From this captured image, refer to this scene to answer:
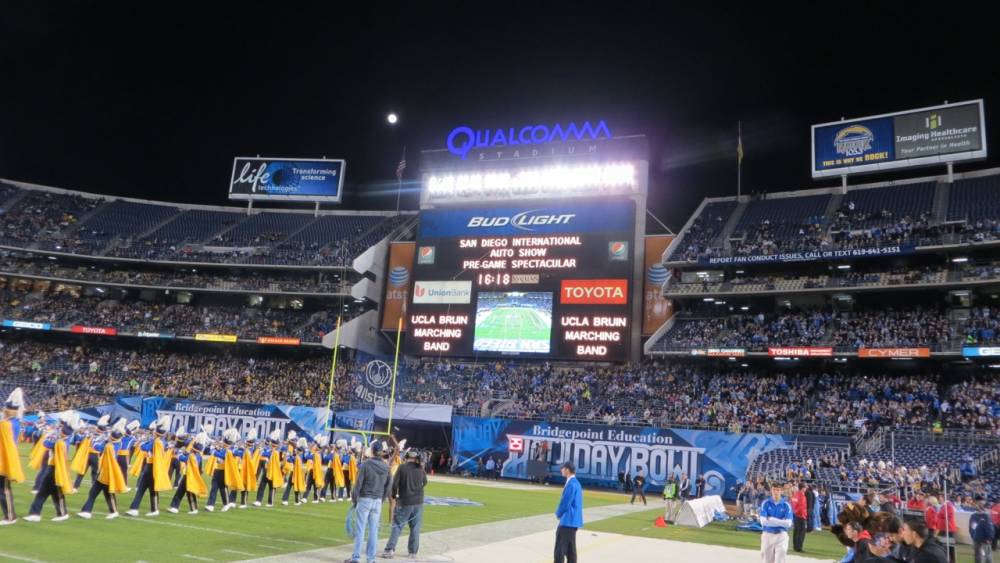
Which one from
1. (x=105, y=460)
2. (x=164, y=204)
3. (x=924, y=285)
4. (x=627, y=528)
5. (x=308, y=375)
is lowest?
(x=627, y=528)

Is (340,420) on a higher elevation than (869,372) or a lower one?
lower

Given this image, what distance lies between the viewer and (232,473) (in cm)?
1800

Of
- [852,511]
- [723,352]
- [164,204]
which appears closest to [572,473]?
[852,511]

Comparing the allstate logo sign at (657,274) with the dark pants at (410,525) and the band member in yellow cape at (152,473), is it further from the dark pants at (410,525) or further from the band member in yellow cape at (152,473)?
the dark pants at (410,525)

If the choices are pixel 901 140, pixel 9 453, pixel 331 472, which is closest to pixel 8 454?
pixel 9 453

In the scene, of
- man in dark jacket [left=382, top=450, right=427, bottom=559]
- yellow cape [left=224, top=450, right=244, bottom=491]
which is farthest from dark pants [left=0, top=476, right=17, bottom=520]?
man in dark jacket [left=382, top=450, right=427, bottom=559]

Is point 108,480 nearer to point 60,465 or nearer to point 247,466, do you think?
point 60,465

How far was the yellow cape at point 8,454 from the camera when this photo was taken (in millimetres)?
12000

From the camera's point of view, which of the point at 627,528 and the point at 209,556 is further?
the point at 627,528

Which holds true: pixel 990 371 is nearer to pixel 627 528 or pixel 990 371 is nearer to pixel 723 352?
pixel 723 352

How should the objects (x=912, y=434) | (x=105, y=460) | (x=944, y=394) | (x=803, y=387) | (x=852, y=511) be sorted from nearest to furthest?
(x=852, y=511), (x=105, y=460), (x=912, y=434), (x=944, y=394), (x=803, y=387)

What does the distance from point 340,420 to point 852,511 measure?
3573 cm

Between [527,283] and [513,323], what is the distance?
96.2 inches

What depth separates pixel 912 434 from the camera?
101 feet
